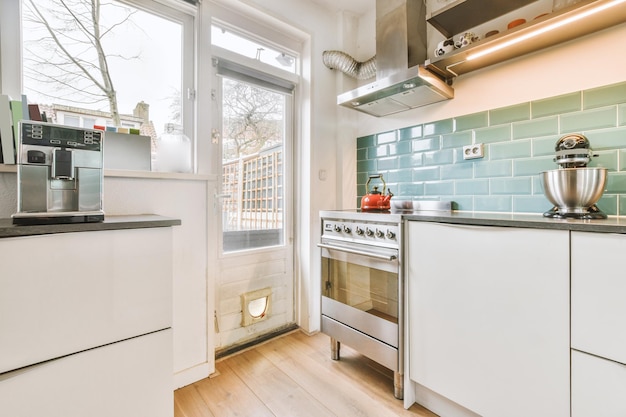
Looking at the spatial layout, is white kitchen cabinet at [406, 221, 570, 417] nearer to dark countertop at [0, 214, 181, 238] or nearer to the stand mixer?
the stand mixer

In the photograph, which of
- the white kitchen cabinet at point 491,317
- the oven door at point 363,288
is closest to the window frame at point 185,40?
the oven door at point 363,288

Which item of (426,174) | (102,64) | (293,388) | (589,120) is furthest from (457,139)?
(102,64)

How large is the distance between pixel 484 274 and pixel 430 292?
277 millimetres

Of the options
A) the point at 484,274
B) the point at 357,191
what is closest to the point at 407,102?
the point at 357,191

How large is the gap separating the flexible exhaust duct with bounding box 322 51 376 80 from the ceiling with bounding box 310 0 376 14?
40 centimetres

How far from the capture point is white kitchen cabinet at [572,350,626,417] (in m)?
0.90

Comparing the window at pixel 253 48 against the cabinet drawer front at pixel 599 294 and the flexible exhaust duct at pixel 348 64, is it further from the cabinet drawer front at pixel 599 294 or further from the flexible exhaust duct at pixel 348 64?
the cabinet drawer front at pixel 599 294

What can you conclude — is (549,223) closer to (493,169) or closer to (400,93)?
(493,169)

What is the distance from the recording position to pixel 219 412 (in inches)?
56.6

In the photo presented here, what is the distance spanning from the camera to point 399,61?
6.15 ft

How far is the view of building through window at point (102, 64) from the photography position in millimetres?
1417

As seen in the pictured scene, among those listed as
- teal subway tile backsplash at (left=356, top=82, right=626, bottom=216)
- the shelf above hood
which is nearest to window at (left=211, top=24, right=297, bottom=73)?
the shelf above hood

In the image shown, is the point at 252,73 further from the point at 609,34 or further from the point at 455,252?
the point at 609,34

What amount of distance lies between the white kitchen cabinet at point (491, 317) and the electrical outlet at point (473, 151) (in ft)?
2.33
